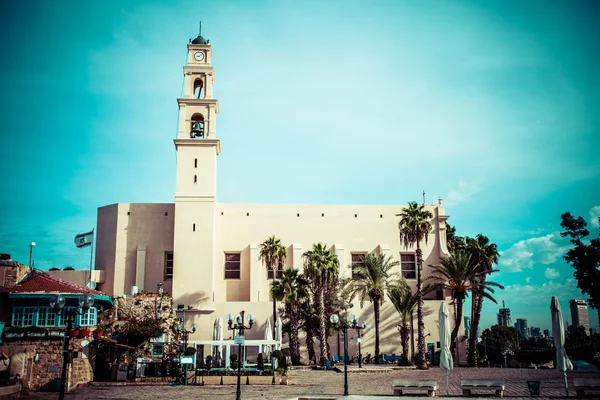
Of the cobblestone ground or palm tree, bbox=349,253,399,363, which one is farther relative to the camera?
palm tree, bbox=349,253,399,363

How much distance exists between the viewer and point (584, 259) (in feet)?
163

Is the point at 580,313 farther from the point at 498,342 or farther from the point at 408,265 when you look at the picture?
the point at 408,265

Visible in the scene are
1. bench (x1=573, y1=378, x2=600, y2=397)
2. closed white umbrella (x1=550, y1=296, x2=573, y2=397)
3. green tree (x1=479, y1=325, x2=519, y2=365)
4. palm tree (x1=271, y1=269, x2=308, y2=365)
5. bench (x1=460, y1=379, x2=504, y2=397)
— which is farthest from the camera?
green tree (x1=479, y1=325, x2=519, y2=365)

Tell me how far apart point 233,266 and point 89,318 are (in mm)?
19401

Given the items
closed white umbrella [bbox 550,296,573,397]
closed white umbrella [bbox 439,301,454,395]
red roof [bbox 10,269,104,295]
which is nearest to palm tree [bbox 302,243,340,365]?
red roof [bbox 10,269,104,295]

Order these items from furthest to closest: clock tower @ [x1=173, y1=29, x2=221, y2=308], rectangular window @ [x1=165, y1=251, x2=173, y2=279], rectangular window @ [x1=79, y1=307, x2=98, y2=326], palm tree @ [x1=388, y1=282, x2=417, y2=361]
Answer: rectangular window @ [x1=165, y1=251, x2=173, y2=279] → clock tower @ [x1=173, y1=29, x2=221, y2=308] → palm tree @ [x1=388, y1=282, x2=417, y2=361] → rectangular window @ [x1=79, y1=307, x2=98, y2=326]

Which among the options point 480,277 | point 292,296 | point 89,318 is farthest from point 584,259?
point 89,318

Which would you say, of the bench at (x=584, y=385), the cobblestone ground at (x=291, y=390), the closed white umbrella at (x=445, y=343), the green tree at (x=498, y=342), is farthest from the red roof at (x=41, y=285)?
the green tree at (x=498, y=342)

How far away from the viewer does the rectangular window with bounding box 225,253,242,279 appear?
165 ft

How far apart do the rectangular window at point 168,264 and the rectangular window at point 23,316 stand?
20173mm

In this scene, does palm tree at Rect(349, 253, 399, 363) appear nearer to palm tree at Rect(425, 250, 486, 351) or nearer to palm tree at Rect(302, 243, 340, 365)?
palm tree at Rect(302, 243, 340, 365)

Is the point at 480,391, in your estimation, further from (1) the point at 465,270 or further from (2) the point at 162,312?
(1) the point at 465,270

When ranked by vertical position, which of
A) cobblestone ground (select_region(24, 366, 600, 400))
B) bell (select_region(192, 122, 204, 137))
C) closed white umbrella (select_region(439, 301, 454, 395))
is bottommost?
cobblestone ground (select_region(24, 366, 600, 400))

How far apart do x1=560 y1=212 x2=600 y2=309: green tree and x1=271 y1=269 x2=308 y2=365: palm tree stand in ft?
79.4
